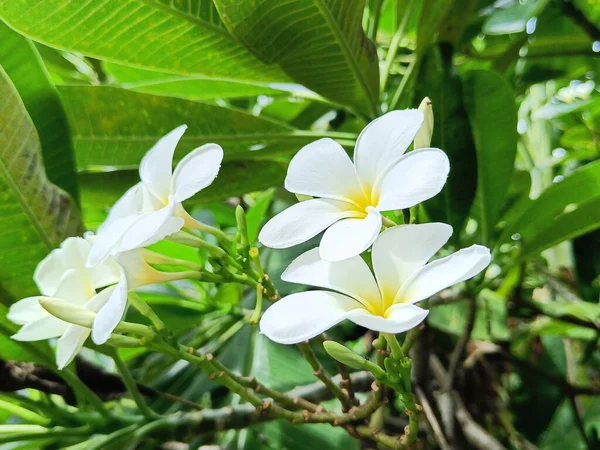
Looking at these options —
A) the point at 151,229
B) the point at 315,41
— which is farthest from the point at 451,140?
the point at 151,229

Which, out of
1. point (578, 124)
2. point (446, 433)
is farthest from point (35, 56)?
point (578, 124)

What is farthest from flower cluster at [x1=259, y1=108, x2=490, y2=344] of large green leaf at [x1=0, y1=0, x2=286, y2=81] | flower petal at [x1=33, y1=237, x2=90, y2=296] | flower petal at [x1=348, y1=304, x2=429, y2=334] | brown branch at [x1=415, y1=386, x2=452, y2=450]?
brown branch at [x1=415, y1=386, x2=452, y2=450]

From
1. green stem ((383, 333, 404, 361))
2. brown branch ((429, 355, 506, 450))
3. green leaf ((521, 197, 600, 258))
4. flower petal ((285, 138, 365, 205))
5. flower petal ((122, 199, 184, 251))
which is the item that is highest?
flower petal ((285, 138, 365, 205))

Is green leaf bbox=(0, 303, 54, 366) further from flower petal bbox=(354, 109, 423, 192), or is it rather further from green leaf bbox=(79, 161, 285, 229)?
flower petal bbox=(354, 109, 423, 192)

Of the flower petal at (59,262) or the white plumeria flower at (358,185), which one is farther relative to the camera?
the flower petal at (59,262)

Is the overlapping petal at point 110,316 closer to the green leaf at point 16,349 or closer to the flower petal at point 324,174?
the flower petal at point 324,174

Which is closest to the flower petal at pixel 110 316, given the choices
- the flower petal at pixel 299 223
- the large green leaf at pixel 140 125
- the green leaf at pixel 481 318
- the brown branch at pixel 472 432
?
the flower petal at pixel 299 223

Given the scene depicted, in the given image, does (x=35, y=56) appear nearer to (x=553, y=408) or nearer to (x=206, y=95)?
(x=206, y=95)
